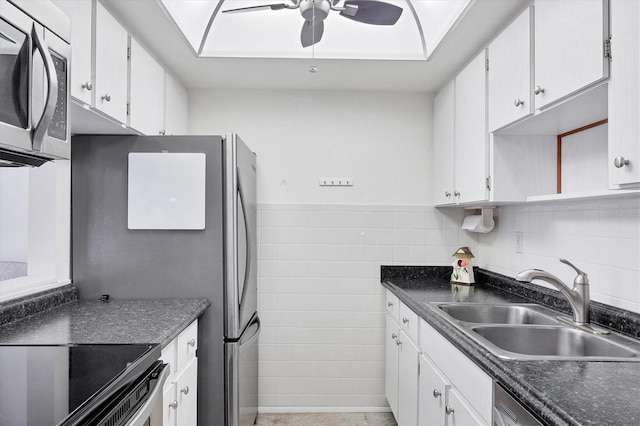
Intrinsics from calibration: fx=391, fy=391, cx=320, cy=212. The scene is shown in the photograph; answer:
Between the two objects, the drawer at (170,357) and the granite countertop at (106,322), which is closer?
the granite countertop at (106,322)

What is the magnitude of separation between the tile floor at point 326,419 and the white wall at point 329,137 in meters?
1.53

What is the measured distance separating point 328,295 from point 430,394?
47.5 inches

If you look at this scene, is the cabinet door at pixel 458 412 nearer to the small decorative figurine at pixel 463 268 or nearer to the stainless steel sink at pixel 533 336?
the stainless steel sink at pixel 533 336

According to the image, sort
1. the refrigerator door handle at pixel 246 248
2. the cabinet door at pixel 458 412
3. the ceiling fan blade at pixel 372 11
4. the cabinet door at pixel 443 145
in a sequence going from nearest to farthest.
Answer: the cabinet door at pixel 458 412
the ceiling fan blade at pixel 372 11
the refrigerator door handle at pixel 246 248
the cabinet door at pixel 443 145

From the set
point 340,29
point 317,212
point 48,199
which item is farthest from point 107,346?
point 340,29

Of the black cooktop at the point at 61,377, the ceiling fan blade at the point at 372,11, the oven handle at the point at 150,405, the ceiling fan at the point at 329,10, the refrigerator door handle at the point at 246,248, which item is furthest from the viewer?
the refrigerator door handle at the point at 246,248

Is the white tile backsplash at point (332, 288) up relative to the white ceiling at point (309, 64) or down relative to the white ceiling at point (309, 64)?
down

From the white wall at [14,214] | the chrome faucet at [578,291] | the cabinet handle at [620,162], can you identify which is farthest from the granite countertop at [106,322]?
the cabinet handle at [620,162]

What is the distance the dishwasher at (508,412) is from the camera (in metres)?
0.98

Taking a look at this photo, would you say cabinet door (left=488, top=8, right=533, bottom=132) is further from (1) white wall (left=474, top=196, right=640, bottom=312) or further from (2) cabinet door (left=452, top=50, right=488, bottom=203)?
(1) white wall (left=474, top=196, right=640, bottom=312)

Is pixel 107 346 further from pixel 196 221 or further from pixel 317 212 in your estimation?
pixel 317 212

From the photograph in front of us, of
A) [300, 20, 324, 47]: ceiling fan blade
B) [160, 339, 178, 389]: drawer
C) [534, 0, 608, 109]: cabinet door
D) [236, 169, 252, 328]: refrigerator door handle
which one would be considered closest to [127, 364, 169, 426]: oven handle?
[160, 339, 178, 389]: drawer

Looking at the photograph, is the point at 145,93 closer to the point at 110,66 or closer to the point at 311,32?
the point at 110,66

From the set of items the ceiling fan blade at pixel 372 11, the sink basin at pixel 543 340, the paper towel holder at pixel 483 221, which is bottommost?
the sink basin at pixel 543 340
